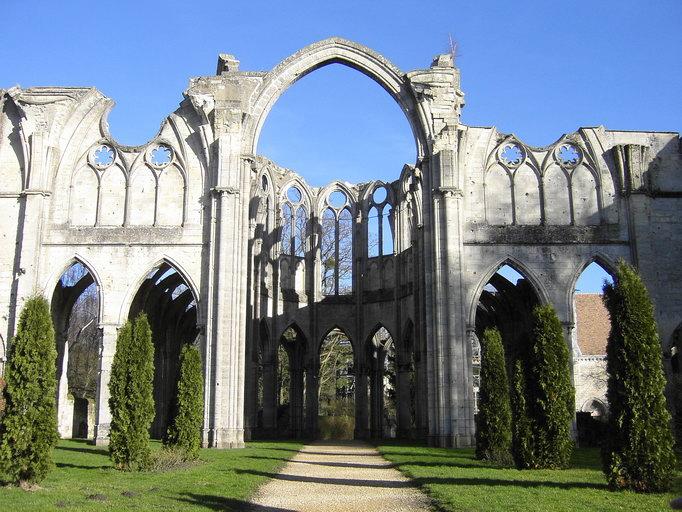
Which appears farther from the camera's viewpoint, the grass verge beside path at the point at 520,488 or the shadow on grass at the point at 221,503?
the shadow on grass at the point at 221,503

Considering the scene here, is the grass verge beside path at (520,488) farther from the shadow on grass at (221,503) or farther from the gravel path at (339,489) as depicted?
the shadow on grass at (221,503)

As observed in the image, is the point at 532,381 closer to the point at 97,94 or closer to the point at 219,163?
the point at 219,163

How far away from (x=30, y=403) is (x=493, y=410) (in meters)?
10.0

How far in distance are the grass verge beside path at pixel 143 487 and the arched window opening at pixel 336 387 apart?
729 inches

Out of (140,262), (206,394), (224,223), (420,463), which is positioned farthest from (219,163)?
(420,463)

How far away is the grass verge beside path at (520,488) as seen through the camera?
35.1 feet

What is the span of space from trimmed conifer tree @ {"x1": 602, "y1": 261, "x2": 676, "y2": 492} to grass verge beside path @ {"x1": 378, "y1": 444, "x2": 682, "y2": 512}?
1.37 feet

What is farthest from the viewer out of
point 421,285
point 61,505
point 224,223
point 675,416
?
point 421,285

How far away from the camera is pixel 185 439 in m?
18.2

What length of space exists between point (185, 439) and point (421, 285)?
13825 millimetres

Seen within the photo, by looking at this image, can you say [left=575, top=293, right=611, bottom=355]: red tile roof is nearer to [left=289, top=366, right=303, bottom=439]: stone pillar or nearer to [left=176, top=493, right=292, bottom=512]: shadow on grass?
[left=289, top=366, right=303, bottom=439]: stone pillar

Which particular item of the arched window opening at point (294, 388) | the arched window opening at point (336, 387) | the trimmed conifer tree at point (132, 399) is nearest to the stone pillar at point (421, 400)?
the arched window opening at point (294, 388)

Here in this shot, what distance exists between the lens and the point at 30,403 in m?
13.4

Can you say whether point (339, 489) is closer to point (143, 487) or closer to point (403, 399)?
point (143, 487)
